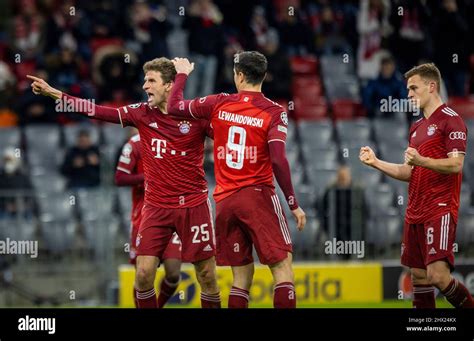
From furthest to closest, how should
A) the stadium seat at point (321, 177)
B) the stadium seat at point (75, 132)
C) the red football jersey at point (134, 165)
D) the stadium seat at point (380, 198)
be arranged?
the stadium seat at point (75, 132), the stadium seat at point (321, 177), the stadium seat at point (380, 198), the red football jersey at point (134, 165)

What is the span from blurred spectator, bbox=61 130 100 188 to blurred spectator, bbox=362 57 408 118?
4.52m

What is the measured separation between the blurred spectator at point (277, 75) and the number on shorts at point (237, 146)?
8161 mm

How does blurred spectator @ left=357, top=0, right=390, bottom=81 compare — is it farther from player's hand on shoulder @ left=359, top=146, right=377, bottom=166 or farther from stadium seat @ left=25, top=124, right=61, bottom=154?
player's hand on shoulder @ left=359, top=146, right=377, bottom=166

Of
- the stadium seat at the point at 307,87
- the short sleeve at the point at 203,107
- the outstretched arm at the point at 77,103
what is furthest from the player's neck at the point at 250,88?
the stadium seat at the point at 307,87

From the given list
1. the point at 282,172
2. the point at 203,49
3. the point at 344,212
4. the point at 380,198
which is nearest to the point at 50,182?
the point at 203,49

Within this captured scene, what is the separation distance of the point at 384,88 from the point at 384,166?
313 inches

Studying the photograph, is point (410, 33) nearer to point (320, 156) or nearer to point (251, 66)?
point (320, 156)

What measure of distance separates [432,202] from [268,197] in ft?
4.91

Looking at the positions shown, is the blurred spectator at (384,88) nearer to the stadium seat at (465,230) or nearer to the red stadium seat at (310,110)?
the red stadium seat at (310,110)

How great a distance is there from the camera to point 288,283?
1010 cm

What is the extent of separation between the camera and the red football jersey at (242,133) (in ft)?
33.4

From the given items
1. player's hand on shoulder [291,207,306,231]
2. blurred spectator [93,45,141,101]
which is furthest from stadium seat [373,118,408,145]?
player's hand on shoulder [291,207,306,231]

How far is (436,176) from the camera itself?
10.6 metres
